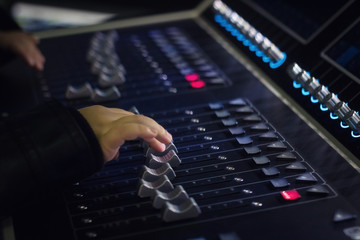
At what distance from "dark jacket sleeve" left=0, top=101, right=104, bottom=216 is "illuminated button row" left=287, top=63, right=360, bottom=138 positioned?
0.51 meters

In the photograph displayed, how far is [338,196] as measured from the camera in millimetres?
945

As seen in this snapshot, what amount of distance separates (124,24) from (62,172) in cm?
112

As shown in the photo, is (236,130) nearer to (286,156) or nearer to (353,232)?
(286,156)

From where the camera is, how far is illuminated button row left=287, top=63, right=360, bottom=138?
3.46ft

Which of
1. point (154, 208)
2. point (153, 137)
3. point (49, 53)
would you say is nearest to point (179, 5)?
point (49, 53)

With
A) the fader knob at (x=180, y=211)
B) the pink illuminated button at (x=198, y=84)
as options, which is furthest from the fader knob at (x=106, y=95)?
the fader knob at (x=180, y=211)

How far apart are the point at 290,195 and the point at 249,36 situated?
A: 73 centimetres

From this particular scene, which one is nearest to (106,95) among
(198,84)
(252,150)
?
(198,84)

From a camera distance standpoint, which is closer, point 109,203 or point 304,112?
point 109,203

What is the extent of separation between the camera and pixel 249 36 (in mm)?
1552

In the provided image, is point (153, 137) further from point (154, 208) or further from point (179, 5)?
point (179, 5)

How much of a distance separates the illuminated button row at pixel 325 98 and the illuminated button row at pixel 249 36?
0.09 m

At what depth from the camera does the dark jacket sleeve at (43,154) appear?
905mm

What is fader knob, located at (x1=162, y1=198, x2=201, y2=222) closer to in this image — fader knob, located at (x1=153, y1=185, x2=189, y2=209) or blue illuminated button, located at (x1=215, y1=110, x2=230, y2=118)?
fader knob, located at (x1=153, y1=185, x2=189, y2=209)
